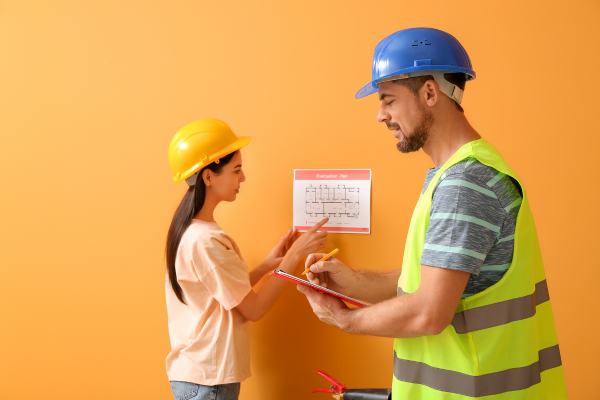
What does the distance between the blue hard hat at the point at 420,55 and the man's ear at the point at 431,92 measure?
3cm

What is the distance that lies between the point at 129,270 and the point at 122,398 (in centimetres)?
54

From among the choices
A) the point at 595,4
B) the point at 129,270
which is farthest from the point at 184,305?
the point at 595,4

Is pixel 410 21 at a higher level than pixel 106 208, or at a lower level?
higher

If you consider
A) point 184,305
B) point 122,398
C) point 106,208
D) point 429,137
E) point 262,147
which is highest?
point 262,147

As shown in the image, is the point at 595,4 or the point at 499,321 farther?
the point at 595,4

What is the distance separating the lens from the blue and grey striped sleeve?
822 millimetres

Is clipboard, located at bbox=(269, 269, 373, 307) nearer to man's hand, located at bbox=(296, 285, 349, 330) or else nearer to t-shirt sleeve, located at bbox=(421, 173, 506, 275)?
man's hand, located at bbox=(296, 285, 349, 330)

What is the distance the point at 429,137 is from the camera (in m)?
1.02

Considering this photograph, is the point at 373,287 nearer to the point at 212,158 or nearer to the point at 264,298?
the point at 264,298

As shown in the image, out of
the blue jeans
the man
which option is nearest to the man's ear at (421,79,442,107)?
the man

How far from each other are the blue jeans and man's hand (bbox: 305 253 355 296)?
1.59ft

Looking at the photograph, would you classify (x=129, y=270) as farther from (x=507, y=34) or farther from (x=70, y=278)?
(x=507, y=34)

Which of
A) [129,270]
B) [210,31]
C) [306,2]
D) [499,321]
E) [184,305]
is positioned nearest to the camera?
[499,321]

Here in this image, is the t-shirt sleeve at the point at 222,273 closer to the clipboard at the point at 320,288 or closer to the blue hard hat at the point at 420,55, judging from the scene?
the clipboard at the point at 320,288
